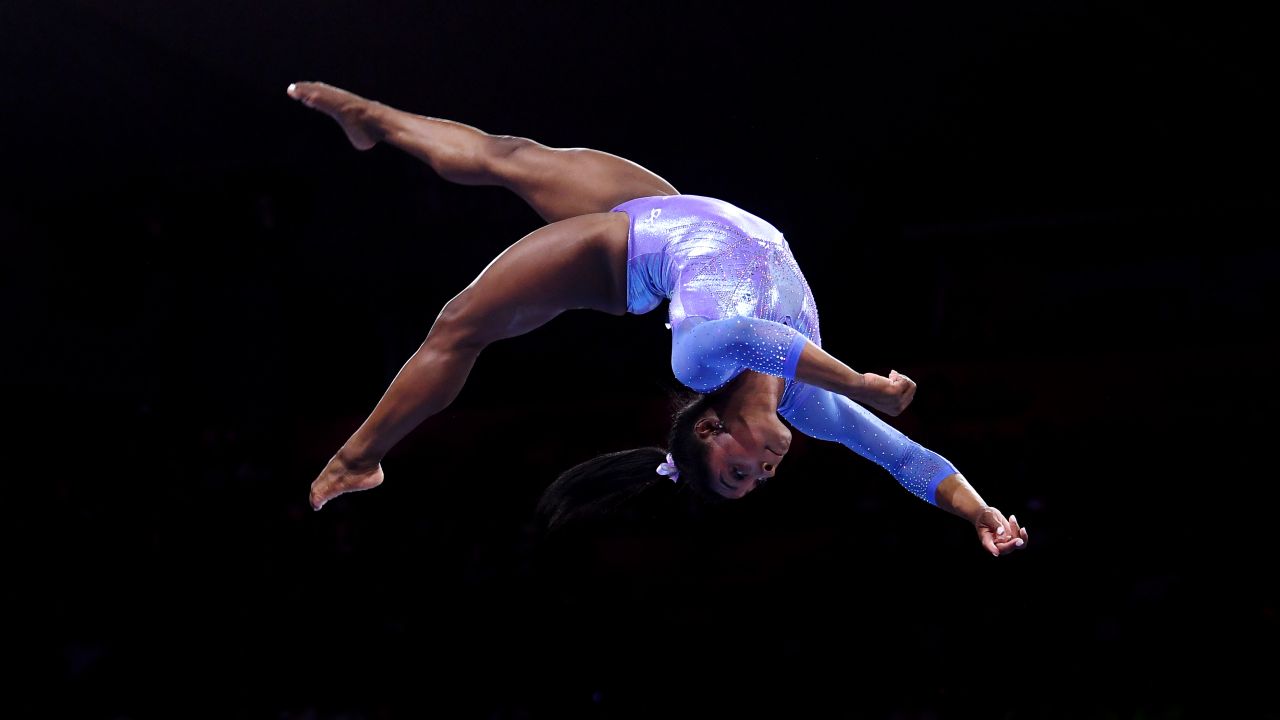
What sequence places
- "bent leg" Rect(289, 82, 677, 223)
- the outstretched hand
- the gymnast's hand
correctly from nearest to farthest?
the gymnast's hand → the outstretched hand → "bent leg" Rect(289, 82, 677, 223)

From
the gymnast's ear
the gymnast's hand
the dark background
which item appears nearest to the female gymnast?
the gymnast's ear

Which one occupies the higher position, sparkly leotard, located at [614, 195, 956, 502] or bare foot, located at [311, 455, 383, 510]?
sparkly leotard, located at [614, 195, 956, 502]

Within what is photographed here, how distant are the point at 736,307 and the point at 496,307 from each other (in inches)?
20.3

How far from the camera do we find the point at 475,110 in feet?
12.7

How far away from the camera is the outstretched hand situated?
6.75 feet

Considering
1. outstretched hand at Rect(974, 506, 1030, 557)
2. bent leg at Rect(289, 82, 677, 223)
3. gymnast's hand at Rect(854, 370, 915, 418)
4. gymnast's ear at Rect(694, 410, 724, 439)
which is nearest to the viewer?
gymnast's hand at Rect(854, 370, 915, 418)

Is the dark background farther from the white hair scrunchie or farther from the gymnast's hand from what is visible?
the gymnast's hand

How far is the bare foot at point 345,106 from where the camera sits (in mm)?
2385

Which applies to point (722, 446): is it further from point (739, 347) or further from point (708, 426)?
point (739, 347)

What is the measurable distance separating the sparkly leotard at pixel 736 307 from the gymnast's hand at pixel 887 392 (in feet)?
0.43

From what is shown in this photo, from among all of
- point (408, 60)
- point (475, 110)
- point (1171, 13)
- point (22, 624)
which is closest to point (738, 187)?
point (475, 110)

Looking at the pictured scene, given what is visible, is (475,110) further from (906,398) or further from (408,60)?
(906,398)

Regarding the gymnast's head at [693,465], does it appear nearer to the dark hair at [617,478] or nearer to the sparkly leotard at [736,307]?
the dark hair at [617,478]

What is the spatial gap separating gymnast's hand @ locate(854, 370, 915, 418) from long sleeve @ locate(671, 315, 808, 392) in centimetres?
13
